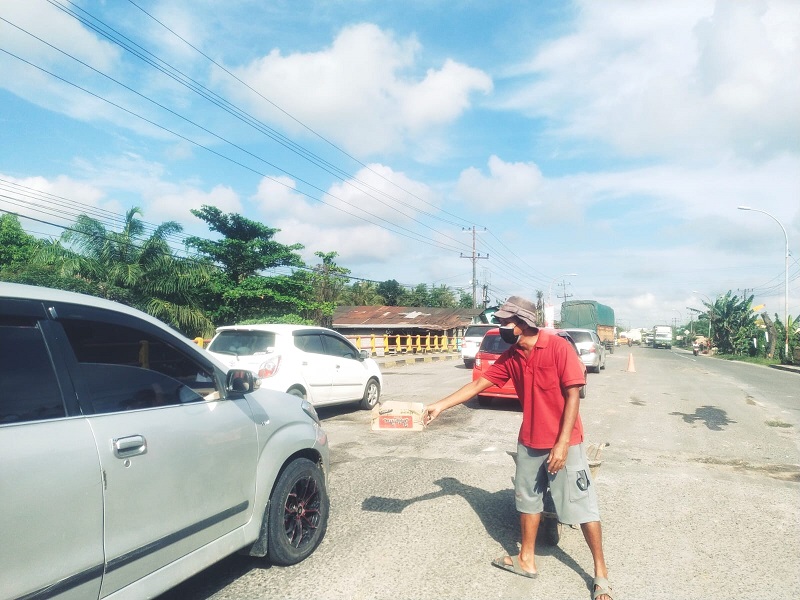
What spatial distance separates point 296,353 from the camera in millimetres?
9055

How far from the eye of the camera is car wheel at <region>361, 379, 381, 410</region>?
11195 millimetres

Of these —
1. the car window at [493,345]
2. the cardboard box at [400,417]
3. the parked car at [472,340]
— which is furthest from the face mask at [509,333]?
the parked car at [472,340]

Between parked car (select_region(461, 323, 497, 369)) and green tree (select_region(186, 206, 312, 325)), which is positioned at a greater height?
green tree (select_region(186, 206, 312, 325))

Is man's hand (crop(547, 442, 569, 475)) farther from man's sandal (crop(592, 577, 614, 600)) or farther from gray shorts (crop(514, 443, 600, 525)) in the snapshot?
man's sandal (crop(592, 577, 614, 600))

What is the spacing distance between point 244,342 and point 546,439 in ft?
20.3

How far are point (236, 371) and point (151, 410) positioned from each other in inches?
27.3

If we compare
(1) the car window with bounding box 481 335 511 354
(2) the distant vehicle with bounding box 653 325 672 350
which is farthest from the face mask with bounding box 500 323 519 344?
(2) the distant vehicle with bounding box 653 325 672 350

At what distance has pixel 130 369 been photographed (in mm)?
3096

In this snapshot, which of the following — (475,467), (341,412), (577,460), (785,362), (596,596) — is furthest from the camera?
(785,362)

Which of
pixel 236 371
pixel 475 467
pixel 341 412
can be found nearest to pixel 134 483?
→ pixel 236 371

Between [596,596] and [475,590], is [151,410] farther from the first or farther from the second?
[596,596]

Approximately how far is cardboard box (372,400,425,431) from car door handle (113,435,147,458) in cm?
221

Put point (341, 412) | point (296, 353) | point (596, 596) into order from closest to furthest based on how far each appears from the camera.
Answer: point (596, 596)
point (296, 353)
point (341, 412)

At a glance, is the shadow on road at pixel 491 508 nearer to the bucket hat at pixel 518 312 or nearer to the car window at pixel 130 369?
the bucket hat at pixel 518 312
